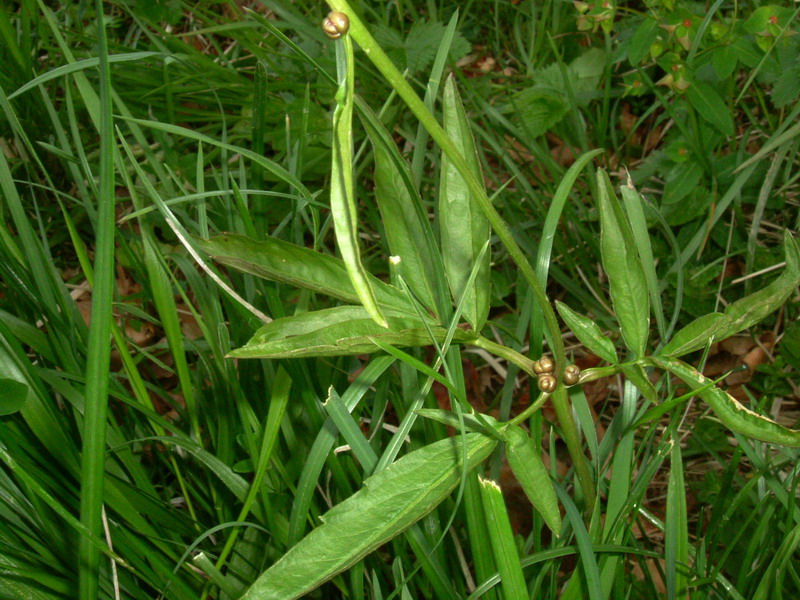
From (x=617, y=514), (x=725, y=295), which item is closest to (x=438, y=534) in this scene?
(x=617, y=514)

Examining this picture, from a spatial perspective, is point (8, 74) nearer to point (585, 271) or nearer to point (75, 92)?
point (75, 92)

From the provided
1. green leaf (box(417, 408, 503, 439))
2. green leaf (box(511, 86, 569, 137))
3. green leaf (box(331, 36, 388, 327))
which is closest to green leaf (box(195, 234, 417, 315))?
green leaf (box(417, 408, 503, 439))

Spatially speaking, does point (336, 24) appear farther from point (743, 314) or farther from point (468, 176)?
point (743, 314)

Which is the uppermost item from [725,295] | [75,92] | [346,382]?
[75,92]

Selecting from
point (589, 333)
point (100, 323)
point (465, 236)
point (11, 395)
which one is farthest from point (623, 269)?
point (11, 395)

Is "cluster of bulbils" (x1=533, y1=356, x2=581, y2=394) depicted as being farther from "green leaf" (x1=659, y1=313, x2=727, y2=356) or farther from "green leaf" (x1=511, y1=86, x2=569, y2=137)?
"green leaf" (x1=511, y1=86, x2=569, y2=137)

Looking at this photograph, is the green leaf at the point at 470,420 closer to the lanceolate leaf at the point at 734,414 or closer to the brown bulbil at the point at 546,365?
the brown bulbil at the point at 546,365

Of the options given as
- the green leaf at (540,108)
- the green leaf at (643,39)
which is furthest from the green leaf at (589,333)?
the green leaf at (540,108)
